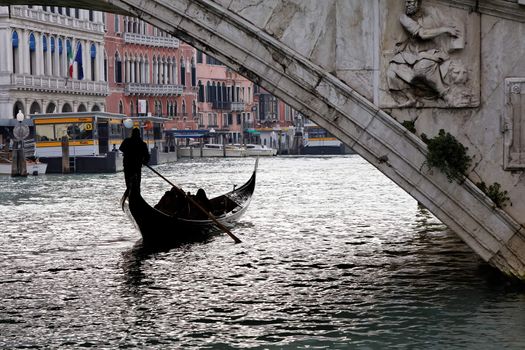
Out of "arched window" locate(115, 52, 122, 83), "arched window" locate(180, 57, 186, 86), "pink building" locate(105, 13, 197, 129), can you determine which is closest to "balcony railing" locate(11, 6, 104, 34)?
"pink building" locate(105, 13, 197, 129)

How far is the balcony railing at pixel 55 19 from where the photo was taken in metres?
38.6

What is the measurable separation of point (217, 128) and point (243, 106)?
346cm

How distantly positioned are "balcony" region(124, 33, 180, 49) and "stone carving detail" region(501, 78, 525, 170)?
135ft

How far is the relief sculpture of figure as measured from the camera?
7.74m

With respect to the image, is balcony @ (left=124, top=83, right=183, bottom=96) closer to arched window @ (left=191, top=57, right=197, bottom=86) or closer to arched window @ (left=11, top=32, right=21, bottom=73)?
arched window @ (left=191, top=57, right=197, bottom=86)

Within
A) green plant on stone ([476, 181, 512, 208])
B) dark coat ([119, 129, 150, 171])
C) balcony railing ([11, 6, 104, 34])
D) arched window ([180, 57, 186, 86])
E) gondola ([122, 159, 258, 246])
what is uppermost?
balcony railing ([11, 6, 104, 34])

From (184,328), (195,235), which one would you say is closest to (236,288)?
(184,328)

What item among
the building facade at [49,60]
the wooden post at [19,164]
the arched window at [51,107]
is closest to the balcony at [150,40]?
the building facade at [49,60]

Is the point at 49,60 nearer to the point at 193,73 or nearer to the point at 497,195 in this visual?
the point at 193,73

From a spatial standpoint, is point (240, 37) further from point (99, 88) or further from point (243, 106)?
point (243, 106)

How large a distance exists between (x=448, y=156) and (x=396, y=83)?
0.52 meters

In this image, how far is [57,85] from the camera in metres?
40.3

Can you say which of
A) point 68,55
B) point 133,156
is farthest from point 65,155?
point 133,156

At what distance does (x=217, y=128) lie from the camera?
58250 mm
